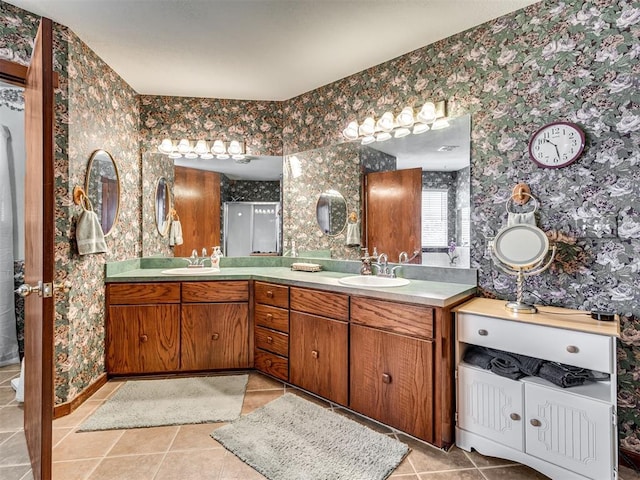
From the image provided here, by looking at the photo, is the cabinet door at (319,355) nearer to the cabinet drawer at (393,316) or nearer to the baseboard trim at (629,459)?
the cabinet drawer at (393,316)

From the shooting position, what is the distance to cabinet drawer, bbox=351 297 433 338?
174cm

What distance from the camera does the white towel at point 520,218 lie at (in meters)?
1.86

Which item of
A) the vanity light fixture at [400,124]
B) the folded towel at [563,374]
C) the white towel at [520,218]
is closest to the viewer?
the folded towel at [563,374]

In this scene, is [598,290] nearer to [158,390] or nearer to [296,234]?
[296,234]

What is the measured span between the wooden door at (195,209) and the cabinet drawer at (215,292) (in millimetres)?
567

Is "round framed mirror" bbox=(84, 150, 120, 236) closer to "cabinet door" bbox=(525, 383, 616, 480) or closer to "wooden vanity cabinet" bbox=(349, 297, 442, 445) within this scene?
"wooden vanity cabinet" bbox=(349, 297, 442, 445)

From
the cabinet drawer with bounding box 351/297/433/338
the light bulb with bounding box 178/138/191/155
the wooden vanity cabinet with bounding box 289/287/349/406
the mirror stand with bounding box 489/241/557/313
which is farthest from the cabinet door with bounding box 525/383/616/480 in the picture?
the light bulb with bounding box 178/138/191/155

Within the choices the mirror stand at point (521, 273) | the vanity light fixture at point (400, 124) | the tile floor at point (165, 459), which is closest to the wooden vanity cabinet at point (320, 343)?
the tile floor at point (165, 459)

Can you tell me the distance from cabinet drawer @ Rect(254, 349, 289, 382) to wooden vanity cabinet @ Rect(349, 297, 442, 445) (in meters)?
0.60

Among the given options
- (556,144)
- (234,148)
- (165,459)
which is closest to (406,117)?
(556,144)

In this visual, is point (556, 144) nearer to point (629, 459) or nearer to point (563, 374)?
point (563, 374)

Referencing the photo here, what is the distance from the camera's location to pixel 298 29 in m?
2.11

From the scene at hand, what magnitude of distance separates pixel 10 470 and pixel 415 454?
207 centimetres

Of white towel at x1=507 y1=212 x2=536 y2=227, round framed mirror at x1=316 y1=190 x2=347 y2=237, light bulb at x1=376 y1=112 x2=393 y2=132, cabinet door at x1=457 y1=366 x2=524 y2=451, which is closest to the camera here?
cabinet door at x1=457 y1=366 x2=524 y2=451
